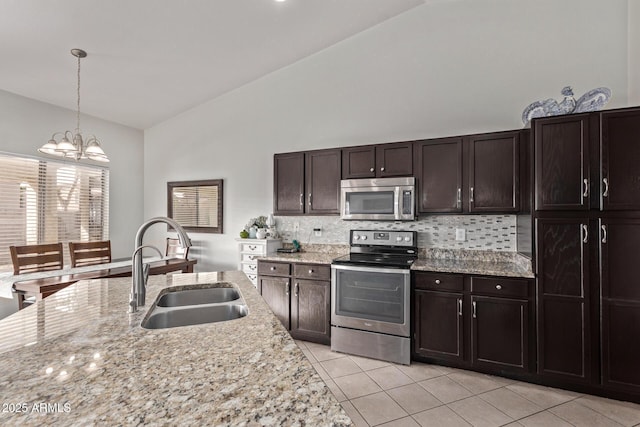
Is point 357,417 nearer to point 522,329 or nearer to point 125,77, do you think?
point 522,329

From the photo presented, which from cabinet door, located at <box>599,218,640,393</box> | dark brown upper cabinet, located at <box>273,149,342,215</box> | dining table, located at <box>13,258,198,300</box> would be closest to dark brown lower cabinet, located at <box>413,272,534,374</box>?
cabinet door, located at <box>599,218,640,393</box>

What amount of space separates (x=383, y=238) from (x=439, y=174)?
92cm

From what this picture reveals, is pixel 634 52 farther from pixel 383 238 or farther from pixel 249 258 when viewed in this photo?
pixel 249 258

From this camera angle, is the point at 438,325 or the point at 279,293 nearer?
the point at 438,325

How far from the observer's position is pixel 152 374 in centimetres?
85

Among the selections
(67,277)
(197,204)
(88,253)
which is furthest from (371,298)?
(88,253)

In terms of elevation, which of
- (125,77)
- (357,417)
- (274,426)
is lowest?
(357,417)

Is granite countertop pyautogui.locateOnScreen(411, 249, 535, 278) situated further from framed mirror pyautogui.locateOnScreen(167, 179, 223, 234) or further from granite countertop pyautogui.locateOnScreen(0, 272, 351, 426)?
framed mirror pyautogui.locateOnScreen(167, 179, 223, 234)

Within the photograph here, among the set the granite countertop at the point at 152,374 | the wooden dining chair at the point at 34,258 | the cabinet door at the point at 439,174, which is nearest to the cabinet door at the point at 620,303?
the cabinet door at the point at 439,174

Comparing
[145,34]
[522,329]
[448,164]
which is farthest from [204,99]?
[522,329]

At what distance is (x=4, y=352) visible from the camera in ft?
3.18

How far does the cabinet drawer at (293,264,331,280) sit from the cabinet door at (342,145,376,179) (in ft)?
3.43

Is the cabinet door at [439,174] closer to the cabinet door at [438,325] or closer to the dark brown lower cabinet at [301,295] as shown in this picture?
the cabinet door at [438,325]

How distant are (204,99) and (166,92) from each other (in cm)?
60
